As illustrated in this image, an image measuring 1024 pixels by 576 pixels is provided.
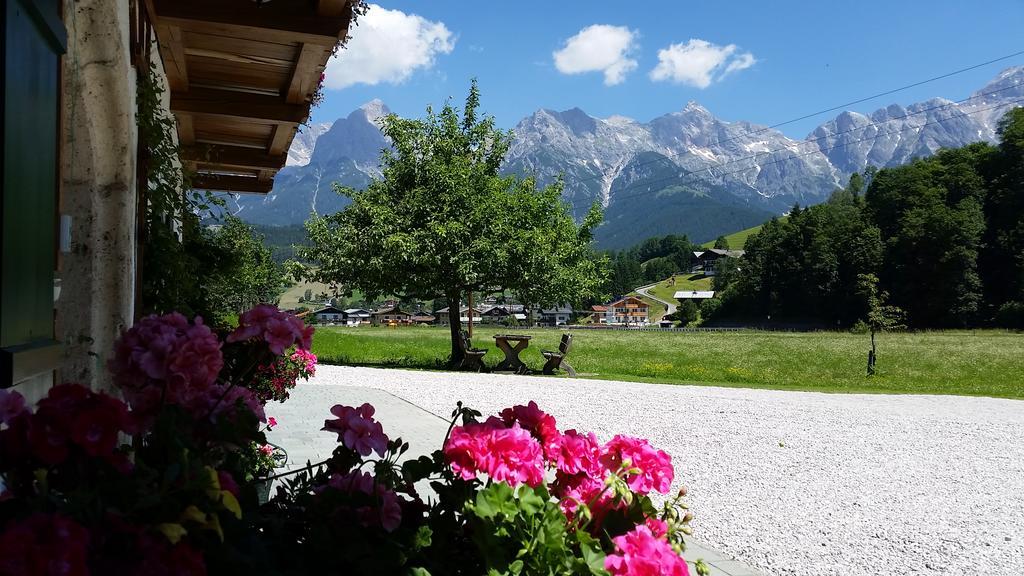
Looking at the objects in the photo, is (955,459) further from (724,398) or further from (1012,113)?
(1012,113)

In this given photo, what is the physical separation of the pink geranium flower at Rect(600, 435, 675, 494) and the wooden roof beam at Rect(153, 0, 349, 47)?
290cm

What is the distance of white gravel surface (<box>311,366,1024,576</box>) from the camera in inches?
187

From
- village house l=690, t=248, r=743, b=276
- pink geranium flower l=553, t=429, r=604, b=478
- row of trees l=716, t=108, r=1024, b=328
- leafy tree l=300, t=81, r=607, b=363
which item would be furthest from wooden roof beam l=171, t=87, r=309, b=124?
village house l=690, t=248, r=743, b=276

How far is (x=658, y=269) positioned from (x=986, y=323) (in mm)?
100604

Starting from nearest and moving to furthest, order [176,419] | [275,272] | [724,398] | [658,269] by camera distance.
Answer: [176,419] < [724,398] < [275,272] < [658,269]

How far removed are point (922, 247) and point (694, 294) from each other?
6310 centimetres

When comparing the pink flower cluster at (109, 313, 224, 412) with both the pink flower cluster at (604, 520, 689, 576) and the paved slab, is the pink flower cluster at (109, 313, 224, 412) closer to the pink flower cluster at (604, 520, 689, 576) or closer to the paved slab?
the pink flower cluster at (604, 520, 689, 576)

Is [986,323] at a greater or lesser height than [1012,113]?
lesser

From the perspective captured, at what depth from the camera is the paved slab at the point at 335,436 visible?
4455mm

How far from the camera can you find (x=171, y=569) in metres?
1.01

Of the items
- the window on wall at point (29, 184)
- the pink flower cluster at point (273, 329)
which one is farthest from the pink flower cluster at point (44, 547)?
the window on wall at point (29, 184)

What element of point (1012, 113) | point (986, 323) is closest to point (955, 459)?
point (986, 323)

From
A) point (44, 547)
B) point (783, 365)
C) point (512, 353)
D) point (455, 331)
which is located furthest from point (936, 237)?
point (44, 547)

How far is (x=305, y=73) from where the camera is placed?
486 cm
